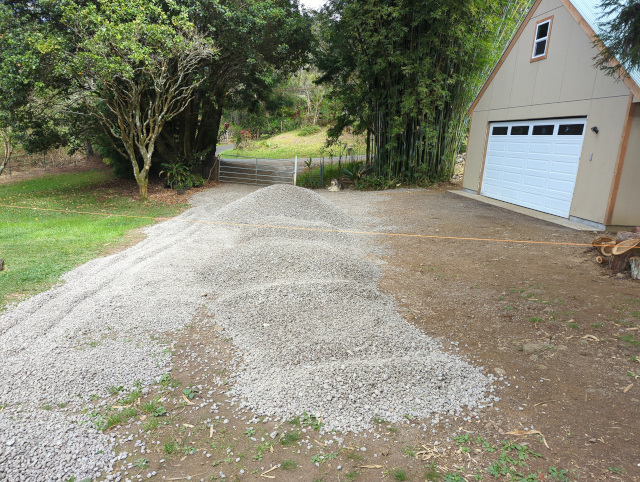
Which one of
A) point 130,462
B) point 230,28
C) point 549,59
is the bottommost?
point 130,462

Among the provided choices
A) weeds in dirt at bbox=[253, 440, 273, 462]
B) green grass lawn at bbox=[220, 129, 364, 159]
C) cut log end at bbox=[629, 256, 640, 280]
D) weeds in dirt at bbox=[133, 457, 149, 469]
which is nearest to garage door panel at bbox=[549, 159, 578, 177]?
cut log end at bbox=[629, 256, 640, 280]

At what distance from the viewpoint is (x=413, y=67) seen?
38.7 ft

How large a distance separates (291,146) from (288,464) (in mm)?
23613

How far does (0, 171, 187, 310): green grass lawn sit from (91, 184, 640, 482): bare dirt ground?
267 centimetres

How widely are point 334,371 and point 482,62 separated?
12.3 meters

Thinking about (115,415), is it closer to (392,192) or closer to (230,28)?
(230,28)

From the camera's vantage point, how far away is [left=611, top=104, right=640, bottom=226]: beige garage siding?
731 cm

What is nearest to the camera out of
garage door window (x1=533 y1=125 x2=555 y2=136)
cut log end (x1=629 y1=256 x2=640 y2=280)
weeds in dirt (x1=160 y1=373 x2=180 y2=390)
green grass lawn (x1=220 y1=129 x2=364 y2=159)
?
weeds in dirt (x1=160 y1=373 x2=180 y2=390)

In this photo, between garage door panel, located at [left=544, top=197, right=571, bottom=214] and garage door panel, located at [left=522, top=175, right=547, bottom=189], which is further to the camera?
garage door panel, located at [left=522, top=175, right=547, bottom=189]

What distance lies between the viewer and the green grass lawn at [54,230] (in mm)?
5238

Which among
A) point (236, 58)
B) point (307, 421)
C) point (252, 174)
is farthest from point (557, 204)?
point (252, 174)

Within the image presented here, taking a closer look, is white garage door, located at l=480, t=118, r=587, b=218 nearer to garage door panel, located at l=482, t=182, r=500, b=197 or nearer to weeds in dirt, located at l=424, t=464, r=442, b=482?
garage door panel, located at l=482, t=182, r=500, b=197

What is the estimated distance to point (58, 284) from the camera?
197 inches

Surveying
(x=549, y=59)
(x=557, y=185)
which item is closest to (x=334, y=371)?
(x=557, y=185)
